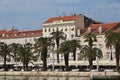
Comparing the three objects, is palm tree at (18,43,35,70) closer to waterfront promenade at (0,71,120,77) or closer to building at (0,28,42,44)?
waterfront promenade at (0,71,120,77)

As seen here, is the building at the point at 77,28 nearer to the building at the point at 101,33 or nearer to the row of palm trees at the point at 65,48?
the building at the point at 101,33

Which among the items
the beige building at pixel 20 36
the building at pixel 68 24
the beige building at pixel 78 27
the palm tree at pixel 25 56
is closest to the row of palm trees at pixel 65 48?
the palm tree at pixel 25 56

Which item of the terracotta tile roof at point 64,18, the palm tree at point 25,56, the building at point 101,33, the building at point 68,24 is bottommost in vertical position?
the palm tree at point 25,56

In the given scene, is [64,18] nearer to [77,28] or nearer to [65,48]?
[77,28]

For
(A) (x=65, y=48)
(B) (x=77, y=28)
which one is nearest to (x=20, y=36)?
(B) (x=77, y=28)

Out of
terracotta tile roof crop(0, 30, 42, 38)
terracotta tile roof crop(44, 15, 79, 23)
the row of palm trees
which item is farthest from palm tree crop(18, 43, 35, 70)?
terracotta tile roof crop(0, 30, 42, 38)

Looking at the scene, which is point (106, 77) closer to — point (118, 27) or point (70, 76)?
point (70, 76)

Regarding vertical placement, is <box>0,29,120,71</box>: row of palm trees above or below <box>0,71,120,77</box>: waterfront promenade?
above

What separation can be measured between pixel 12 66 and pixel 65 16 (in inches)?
1120

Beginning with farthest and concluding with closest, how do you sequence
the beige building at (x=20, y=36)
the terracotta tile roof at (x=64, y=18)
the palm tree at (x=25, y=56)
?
the beige building at (x=20, y=36)
the terracotta tile roof at (x=64, y=18)
the palm tree at (x=25, y=56)

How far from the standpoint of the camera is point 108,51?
127 m

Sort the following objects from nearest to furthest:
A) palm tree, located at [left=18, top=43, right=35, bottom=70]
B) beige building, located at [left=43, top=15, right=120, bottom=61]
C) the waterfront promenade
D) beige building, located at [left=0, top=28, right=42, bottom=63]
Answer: the waterfront promenade < palm tree, located at [left=18, top=43, right=35, bottom=70] < beige building, located at [left=43, top=15, right=120, bottom=61] < beige building, located at [left=0, top=28, right=42, bottom=63]

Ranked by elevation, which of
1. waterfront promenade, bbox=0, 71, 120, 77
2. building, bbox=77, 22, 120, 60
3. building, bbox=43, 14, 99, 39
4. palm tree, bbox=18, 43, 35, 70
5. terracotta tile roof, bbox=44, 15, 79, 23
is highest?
terracotta tile roof, bbox=44, 15, 79, 23

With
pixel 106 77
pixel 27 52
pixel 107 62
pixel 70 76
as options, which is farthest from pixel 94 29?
pixel 106 77
